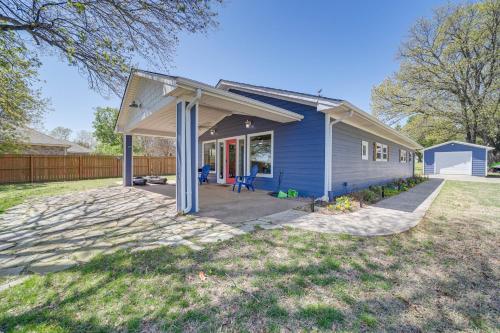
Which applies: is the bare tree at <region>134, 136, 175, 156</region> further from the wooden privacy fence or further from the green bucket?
the green bucket

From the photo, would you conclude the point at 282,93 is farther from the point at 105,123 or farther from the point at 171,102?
the point at 105,123

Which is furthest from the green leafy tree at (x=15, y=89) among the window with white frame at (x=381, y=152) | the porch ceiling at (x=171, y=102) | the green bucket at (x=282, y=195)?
the window with white frame at (x=381, y=152)

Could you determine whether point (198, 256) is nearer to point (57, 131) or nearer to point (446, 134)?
point (446, 134)

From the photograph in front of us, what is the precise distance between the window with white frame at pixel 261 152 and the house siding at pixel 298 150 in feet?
0.62

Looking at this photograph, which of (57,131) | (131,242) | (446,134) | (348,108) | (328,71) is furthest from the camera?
(57,131)

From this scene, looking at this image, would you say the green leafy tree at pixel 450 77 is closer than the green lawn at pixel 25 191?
No

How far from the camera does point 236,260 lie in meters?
2.57

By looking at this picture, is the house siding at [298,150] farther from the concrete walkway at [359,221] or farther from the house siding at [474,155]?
the house siding at [474,155]

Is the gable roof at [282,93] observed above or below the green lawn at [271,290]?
above

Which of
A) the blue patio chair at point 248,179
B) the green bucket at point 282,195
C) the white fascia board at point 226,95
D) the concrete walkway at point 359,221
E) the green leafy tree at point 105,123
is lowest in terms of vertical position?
the concrete walkway at point 359,221

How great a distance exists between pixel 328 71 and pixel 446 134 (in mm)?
18868

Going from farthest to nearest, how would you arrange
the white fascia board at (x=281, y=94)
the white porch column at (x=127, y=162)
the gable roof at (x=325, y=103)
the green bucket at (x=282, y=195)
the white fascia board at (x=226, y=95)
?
1. the white porch column at (x=127, y=162)
2. the green bucket at (x=282, y=195)
3. the white fascia board at (x=281, y=94)
4. the gable roof at (x=325, y=103)
5. the white fascia board at (x=226, y=95)

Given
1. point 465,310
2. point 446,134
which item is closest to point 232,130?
point 465,310

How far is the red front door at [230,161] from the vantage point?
30.1 feet
